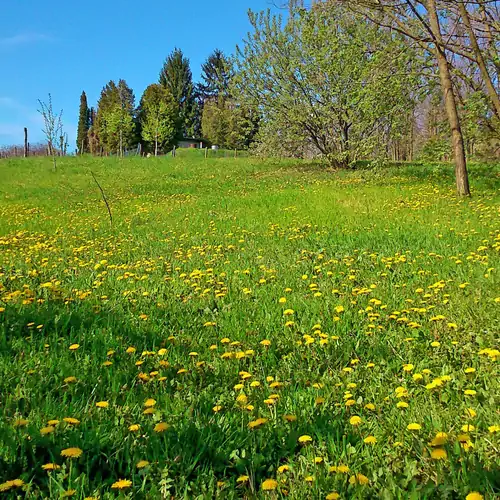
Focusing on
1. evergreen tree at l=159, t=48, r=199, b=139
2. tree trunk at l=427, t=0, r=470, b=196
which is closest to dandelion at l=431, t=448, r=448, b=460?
tree trunk at l=427, t=0, r=470, b=196

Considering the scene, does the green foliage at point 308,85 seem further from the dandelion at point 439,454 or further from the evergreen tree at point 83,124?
the evergreen tree at point 83,124

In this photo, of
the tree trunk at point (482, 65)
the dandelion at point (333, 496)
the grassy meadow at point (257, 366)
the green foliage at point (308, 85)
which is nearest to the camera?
the dandelion at point (333, 496)

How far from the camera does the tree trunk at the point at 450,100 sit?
10211 millimetres

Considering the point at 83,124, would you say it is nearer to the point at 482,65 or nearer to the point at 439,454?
the point at 482,65

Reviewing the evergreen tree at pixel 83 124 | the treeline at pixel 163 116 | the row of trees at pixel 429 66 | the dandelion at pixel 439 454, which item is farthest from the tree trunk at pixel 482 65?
the evergreen tree at pixel 83 124

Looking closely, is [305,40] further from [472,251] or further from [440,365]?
[440,365]

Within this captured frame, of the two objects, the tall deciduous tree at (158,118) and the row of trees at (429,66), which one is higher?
the tall deciduous tree at (158,118)

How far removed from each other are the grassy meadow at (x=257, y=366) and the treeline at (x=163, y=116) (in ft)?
103

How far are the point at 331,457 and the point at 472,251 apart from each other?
14.5 feet

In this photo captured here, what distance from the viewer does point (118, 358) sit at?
9.55 ft

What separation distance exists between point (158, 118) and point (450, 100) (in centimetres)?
3974

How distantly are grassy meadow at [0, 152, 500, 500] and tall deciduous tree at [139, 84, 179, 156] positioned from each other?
4027 centimetres

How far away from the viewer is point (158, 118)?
4609 centimetres

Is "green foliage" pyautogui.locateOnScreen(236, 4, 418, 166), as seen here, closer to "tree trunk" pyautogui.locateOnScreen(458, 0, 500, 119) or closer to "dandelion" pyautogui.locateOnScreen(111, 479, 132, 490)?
"tree trunk" pyautogui.locateOnScreen(458, 0, 500, 119)
